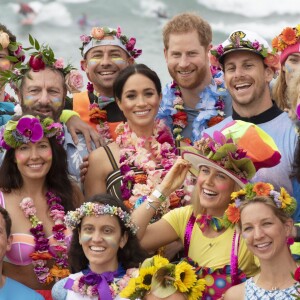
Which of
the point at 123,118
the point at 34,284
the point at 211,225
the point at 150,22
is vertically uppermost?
the point at 150,22

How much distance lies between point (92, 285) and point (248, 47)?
2023mm

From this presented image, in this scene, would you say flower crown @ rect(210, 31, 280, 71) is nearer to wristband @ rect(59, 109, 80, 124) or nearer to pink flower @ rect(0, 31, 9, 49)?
wristband @ rect(59, 109, 80, 124)

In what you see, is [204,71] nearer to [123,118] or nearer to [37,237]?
[123,118]

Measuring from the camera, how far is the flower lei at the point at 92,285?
502cm

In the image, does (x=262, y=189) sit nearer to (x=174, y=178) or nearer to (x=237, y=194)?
(x=237, y=194)

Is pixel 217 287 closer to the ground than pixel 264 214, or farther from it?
closer to the ground

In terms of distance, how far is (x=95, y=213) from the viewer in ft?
16.9

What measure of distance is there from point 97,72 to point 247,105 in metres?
1.42

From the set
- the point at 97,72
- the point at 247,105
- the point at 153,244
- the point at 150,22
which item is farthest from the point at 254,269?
the point at 150,22

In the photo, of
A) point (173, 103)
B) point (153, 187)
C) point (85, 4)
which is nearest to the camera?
point (153, 187)

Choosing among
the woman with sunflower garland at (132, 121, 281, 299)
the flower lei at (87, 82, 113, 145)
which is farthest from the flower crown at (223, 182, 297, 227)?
the flower lei at (87, 82, 113, 145)

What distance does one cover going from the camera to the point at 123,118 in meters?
6.70

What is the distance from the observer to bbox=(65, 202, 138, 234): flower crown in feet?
16.9

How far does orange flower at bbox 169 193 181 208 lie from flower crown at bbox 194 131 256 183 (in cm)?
69
